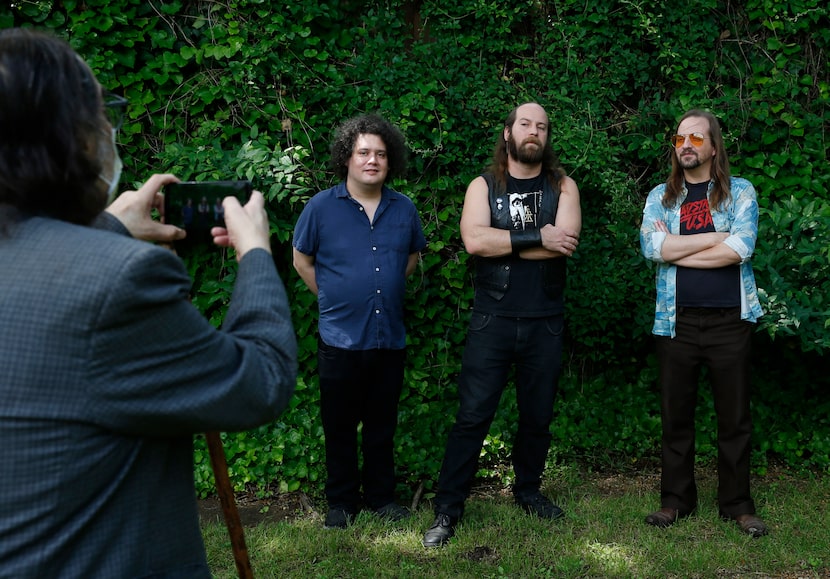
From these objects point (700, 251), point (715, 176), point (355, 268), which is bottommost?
point (355, 268)

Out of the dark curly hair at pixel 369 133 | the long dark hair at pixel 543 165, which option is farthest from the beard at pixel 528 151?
the dark curly hair at pixel 369 133

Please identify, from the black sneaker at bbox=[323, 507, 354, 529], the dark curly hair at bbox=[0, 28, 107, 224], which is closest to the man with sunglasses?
the black sneaker at bbox=[323, 507, 354, 529]

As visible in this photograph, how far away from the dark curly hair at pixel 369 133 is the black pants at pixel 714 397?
6.12 ft

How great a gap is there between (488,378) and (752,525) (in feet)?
5.49

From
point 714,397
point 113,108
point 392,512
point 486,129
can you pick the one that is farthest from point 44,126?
point 486,129

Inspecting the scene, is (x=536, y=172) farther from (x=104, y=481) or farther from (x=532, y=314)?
(x=104, y=481)

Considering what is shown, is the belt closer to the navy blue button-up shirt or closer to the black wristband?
the black wristband

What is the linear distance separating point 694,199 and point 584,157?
41.8 inches

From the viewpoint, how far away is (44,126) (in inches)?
52.3

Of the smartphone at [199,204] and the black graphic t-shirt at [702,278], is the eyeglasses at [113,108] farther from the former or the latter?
the black graphic t-shirt at [702,278]

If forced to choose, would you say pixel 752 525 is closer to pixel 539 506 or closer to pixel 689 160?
pixel 539 506

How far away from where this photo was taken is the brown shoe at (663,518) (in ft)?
15.0

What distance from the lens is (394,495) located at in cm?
488

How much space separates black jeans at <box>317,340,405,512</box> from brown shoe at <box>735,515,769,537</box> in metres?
2.00
